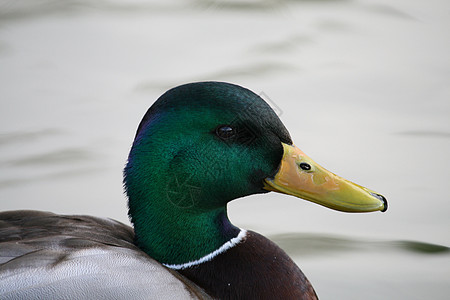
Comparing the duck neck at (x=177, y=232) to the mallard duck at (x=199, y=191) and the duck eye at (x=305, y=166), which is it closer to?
the mallard duck at (x=199, y=191)

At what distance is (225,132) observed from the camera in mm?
2938

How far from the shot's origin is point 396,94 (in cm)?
569

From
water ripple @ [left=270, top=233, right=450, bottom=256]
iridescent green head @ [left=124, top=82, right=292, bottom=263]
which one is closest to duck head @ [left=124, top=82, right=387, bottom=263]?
iridescent green head @ [left=124, top=82, right=292, bottom=263]

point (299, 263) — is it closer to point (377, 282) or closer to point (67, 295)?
point (377, 282)

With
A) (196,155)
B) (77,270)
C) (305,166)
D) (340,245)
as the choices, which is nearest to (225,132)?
(196,155)

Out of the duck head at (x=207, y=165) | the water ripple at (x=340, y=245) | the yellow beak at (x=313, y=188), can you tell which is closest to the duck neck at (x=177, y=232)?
the duck head at (x=207, y=165)

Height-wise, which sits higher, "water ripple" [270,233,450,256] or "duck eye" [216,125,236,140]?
"duck eye" [216,125,236,140]

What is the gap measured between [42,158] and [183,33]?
1842 millimetres

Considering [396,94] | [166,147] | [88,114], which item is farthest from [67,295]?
[396,94]

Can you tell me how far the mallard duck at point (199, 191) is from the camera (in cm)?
291

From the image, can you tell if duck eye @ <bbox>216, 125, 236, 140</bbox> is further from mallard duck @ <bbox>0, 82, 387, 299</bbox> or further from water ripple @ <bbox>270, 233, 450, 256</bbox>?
water ripple @ <bbox>270, 233, 450, 256</bbox>

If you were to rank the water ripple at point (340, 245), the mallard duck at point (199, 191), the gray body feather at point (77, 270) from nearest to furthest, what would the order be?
the gray body feather at point (77, 270) < the mallard duck at point (199, 191) < the water ripple at point (340, 245)

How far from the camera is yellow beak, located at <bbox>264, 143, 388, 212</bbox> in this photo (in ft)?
9.75

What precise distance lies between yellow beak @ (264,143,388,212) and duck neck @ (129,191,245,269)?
0.27 m
